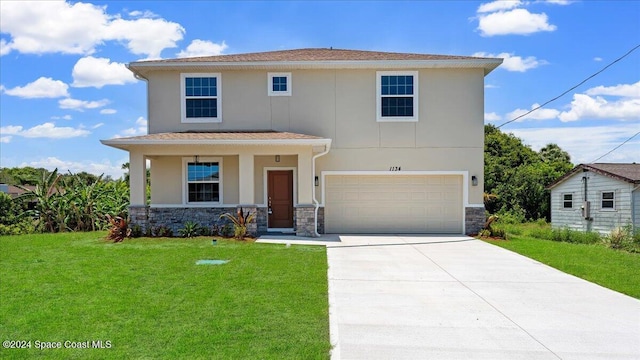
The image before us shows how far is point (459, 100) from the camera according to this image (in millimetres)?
14539

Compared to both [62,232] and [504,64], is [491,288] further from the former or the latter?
[62,232]

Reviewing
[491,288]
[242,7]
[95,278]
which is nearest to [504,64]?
[242,7]

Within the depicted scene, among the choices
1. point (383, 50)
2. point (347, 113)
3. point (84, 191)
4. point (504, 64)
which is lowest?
point (84, 191)

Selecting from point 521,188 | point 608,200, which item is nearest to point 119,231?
point 608,200

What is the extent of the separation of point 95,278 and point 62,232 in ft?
32.2

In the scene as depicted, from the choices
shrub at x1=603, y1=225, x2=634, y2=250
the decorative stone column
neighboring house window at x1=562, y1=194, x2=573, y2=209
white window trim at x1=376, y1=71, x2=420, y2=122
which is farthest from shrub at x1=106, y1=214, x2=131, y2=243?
neighboring house window at x1=562, y1=194, x2=573, y2=209

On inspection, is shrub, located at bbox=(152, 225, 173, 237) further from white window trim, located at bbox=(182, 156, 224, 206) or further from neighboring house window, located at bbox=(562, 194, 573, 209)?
neighboring house window, located at bbox=(562, 194, 573, 209)

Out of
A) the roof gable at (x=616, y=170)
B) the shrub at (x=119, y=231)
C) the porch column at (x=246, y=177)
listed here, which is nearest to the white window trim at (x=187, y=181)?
the porch column at (x=246, y=177)

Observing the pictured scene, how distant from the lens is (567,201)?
21.0 m

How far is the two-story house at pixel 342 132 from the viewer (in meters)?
14.5

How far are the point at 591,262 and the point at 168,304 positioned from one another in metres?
8.94

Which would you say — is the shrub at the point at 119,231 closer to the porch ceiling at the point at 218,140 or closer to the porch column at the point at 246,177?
the porch ceiling at the point at 218,140

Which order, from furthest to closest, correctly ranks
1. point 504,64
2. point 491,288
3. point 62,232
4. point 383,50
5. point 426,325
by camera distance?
point 383,50, point 62,232, point 504,64, point 491,288, point 426,325

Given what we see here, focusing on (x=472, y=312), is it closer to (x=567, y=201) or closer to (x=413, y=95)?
(x=413, y=95)
